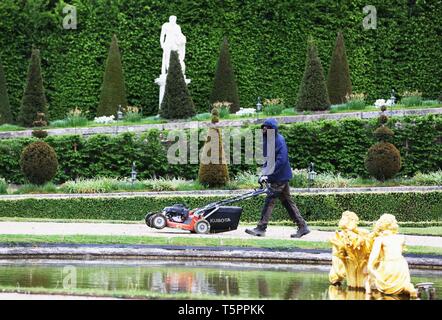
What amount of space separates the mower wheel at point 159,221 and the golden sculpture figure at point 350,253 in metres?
5.71

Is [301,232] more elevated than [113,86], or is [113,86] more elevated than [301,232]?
[113,86]

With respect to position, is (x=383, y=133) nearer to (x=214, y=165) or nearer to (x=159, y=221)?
(x=214, y=165)

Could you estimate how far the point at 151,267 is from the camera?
13.1 m

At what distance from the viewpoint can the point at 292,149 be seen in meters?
24.8

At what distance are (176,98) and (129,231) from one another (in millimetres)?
12160

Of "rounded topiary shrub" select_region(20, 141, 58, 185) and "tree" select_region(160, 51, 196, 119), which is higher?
"tree" select_region(160, 51, 196, 119)

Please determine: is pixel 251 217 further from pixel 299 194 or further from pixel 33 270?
pixel 33 270

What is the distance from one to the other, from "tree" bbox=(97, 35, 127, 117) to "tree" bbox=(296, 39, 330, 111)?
214 inches

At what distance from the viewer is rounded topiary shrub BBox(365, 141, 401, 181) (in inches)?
865

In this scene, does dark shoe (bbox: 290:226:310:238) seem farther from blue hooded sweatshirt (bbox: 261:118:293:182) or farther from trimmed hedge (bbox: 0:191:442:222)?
trimmed hedge (bbox: 0:191:442:222)

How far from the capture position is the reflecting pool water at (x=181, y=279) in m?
10.5

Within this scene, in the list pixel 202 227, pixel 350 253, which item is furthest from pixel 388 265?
pixel 202 227

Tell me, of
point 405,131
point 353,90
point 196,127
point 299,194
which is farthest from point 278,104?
point 299,194

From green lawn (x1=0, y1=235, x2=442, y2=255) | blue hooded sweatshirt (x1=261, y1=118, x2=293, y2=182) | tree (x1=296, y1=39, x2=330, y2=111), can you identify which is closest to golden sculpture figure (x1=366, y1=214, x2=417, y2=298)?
green lawn (x1=0, y1=235, x2=442, y2=255)
